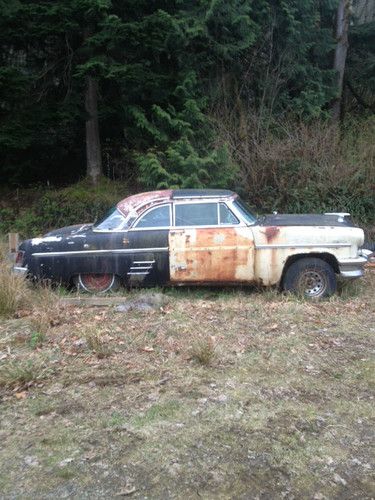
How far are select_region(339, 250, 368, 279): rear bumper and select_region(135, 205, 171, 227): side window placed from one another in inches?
103

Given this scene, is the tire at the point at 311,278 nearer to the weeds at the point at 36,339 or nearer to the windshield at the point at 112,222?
the windshield at the point at 112,222

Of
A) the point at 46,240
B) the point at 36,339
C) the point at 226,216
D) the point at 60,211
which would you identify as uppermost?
the point at 60,211

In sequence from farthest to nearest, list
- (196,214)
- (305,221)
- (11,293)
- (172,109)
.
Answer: (172,109) < (305,221) < (196,214) < (11,293)

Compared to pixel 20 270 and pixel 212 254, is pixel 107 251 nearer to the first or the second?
pixel 20 270

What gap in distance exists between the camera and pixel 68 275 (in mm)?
7707

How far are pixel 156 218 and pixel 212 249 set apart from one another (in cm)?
97

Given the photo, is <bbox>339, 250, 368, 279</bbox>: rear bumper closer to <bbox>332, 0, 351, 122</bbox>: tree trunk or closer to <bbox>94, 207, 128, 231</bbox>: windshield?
<bbox>94, 207, 128, 231</bbox>: windshield

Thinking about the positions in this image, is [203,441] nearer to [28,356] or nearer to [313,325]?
[28,356]

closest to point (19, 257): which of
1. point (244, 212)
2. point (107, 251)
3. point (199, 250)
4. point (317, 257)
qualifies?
point (107, 251)

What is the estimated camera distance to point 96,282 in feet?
25.8

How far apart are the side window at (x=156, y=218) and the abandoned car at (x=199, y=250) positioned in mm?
15

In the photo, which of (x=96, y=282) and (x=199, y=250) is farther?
(x=96, y=282)

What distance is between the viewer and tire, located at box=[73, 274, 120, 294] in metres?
7.81

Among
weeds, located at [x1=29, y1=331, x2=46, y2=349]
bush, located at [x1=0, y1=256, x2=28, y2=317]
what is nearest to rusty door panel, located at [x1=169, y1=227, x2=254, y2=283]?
bush, located at [x1=0, y1=256, x2=28, y2=317]
